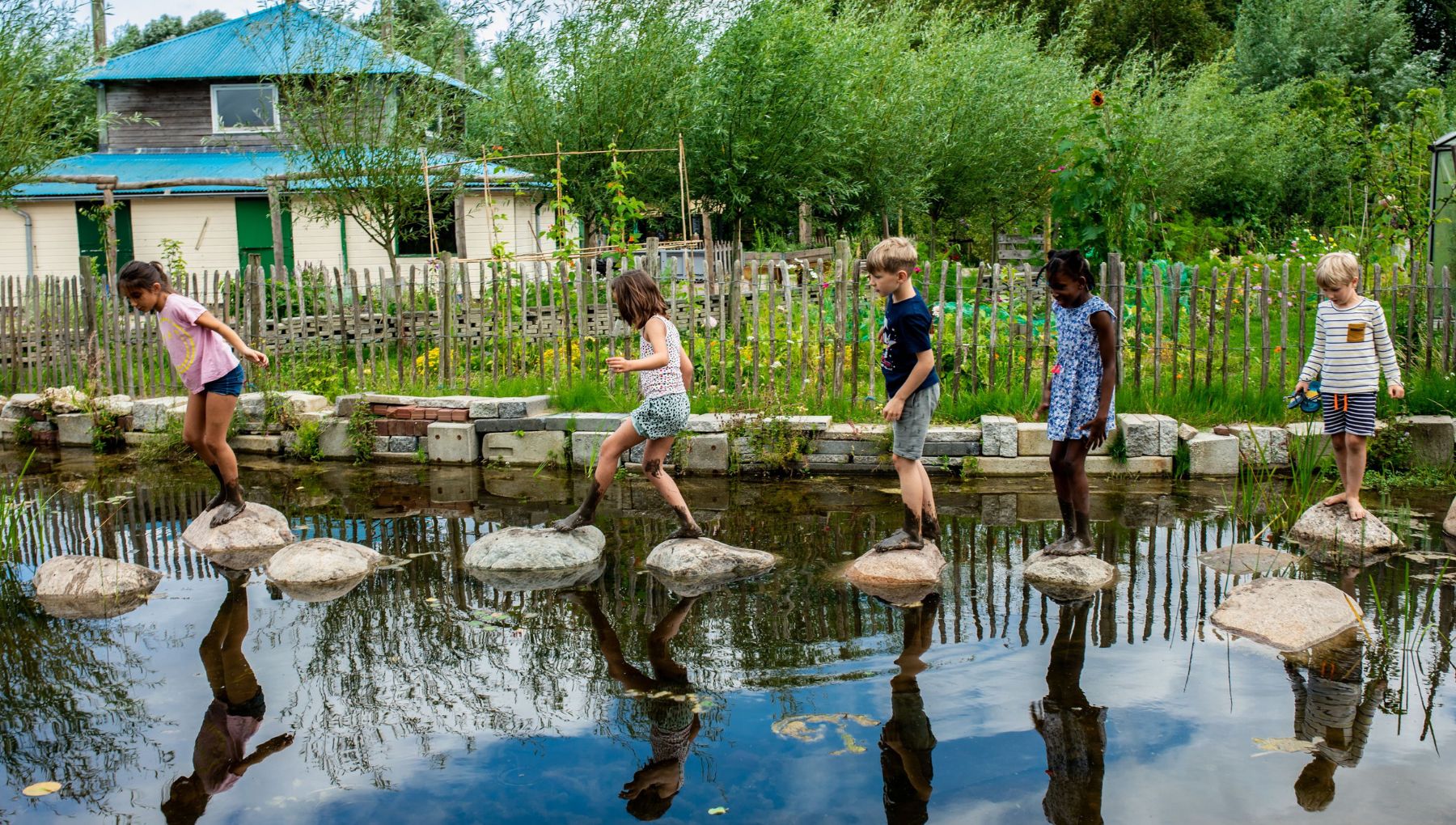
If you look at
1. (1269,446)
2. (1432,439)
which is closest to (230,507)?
(1269,446)

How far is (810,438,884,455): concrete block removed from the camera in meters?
8.65

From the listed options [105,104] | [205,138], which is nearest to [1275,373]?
[205,138]

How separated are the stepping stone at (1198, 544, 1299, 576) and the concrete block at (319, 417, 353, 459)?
673cm

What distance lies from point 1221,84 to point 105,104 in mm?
26455

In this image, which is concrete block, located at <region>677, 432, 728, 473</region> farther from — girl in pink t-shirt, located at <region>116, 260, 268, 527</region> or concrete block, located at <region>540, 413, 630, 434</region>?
girl in pink t-shirt, located at <region>116, 260, 268, 527</region>

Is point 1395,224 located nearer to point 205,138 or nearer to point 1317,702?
point 1317,702

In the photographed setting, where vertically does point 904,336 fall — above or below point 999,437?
above

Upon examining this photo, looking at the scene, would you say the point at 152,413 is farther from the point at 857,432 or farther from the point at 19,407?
the point at 857,432

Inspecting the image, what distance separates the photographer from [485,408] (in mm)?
9289

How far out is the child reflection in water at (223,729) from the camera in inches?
145

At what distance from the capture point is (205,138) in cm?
2347

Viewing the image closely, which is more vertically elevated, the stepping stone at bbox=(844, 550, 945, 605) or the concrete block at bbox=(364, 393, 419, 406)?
the concrete block at bbox=(364, 393, 419, 406)

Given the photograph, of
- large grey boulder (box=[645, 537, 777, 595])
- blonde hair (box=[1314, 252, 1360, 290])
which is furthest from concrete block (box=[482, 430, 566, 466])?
blonde hair (box=[1314, 252, 1360, 290])

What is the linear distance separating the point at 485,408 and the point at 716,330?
2071 millimetres
